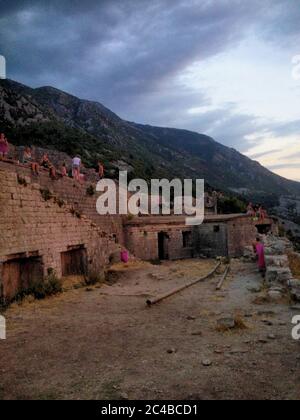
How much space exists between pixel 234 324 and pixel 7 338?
4445 mm

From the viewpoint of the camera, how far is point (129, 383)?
5.12 m

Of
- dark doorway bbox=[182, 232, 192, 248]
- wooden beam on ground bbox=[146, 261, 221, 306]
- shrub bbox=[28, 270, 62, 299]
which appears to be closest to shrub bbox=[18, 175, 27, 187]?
shrub bbox=[28, 270, 62, 299]

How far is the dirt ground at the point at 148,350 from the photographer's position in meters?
4.93

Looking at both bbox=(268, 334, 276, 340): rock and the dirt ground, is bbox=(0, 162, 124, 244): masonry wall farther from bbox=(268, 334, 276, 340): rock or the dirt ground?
bbox=(268, 334, 276, 340): rock

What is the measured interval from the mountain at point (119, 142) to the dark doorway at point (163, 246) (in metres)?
17.3

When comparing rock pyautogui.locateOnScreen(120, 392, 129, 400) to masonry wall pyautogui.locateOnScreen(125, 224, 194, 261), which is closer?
rock pyautogui.locateOnScreen(120, 392, 129, 400)

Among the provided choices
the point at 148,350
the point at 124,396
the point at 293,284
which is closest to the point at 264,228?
the point at 293,284

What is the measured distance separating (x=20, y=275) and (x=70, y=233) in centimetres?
301

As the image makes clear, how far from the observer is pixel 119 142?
270ft

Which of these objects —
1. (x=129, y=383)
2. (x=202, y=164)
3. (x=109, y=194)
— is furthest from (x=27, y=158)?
(x=202, y=164)

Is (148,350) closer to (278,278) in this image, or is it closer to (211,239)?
(278,278)

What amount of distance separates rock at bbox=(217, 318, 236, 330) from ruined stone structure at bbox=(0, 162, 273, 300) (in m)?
5.83

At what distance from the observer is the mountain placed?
4558 cm

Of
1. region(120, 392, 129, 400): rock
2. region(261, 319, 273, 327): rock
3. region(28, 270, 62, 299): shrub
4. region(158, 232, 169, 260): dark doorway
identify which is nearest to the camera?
region(120, 392, 129, 400): rock
